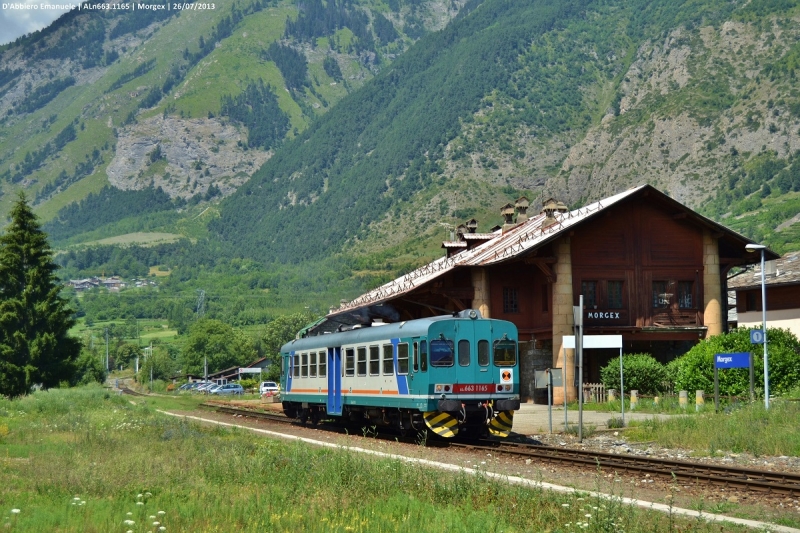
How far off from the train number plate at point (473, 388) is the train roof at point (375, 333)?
1.74m

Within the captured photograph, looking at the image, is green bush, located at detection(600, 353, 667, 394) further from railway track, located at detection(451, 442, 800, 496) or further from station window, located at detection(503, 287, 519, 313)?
railway track, located at detection(451, 442, 800, 496)

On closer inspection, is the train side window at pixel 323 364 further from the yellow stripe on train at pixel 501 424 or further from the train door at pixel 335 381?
A: the yellow stripe on train at pixel 501 424

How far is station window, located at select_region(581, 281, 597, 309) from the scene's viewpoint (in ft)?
163

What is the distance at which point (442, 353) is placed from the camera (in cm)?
2706

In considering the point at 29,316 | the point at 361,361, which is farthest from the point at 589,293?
the point at 29,316

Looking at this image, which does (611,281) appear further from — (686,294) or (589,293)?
(686,294)

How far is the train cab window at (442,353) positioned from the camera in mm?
26969

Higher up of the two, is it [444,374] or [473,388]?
[444,374]

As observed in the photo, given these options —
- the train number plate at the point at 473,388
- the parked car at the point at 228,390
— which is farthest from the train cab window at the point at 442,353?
the parked car at the point at 228,390

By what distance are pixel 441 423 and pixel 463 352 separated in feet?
6.63

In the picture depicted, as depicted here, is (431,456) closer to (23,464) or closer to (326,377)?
(23,464)

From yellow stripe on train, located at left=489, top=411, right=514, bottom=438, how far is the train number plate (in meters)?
1.00

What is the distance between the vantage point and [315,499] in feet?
48.7

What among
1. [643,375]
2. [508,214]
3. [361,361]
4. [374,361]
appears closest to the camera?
[374,361]
